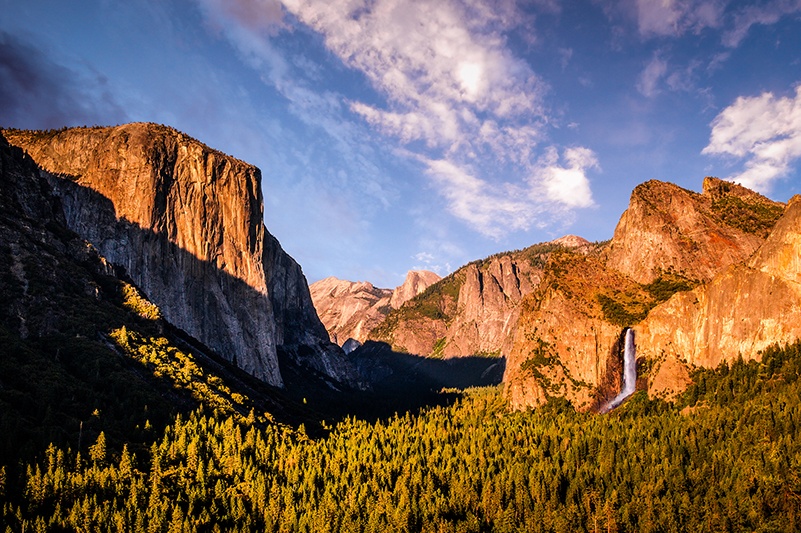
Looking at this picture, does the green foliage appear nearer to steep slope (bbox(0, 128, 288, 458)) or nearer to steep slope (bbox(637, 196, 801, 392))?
steep slope (bbox(0, 128, 288, 458))

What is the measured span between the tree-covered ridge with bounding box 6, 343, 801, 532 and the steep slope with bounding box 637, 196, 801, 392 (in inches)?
322

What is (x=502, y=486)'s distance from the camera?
131 meters

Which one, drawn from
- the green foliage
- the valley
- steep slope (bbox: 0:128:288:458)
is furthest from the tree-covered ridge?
the green foliage

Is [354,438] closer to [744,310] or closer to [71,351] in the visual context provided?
[71,351]

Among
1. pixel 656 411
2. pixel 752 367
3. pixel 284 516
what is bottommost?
pixel 284 516

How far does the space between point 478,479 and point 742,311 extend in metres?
97.3

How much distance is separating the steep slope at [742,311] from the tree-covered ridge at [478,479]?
322 inches

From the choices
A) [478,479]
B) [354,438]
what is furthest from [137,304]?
[478,479]

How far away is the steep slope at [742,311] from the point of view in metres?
159

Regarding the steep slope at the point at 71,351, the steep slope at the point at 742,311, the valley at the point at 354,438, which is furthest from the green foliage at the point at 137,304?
the steep slope at the point at 742,311

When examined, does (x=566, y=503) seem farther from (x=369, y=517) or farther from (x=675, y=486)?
(x=369, y=517)

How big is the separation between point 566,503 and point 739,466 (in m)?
37.8

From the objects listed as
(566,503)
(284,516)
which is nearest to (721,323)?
(566,503)

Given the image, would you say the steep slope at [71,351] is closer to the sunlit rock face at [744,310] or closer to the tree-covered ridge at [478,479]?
the tree-covered ridge at [478,479]
